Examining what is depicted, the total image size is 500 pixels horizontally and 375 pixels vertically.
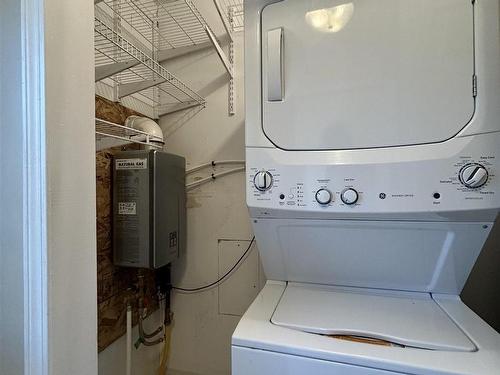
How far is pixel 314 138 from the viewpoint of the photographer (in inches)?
38.3

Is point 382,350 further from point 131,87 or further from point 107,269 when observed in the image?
point 131,87

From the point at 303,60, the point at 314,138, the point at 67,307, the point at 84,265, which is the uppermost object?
the point at 303,60

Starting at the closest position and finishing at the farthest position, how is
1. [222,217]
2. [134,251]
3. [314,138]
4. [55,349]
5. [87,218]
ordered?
1. [55,349]
2. [87,218]
3. [314,138]
4. [134,251]
5. [222,217]

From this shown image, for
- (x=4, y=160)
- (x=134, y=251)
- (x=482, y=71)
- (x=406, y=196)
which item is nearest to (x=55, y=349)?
(x=4, y=160)

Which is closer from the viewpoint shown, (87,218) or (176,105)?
(87,218)

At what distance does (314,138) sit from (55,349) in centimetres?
107

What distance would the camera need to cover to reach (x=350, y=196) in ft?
2.99

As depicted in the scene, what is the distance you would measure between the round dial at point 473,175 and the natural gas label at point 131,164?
1449 mm

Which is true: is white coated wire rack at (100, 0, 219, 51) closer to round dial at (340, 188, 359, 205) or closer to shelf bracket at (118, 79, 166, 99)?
shelf bracket at (118, 79, 166, 99)

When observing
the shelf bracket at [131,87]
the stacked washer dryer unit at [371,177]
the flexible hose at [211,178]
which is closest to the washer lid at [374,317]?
the stacked washer dryer unit at [371,177]

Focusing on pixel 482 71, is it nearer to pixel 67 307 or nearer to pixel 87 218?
pixel 87 218

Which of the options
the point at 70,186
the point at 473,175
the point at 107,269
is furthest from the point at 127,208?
the point at 473,175

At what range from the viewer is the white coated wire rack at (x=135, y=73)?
1311mm

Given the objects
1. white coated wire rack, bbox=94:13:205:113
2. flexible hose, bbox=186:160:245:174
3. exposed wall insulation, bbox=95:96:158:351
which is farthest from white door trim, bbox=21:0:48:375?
flexible hose, bbox=186:160:245:174
